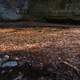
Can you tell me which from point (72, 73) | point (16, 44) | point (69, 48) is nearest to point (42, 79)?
point (72, 73)

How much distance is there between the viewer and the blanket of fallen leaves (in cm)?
477

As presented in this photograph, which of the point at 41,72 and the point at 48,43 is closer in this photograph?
the point at 41,72

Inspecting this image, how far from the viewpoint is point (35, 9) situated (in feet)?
30.8

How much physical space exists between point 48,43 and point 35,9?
12.0 feet

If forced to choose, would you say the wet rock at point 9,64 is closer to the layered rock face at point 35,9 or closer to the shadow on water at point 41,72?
the shadow on water at point 41,72

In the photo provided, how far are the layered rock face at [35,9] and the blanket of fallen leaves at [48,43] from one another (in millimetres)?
1399

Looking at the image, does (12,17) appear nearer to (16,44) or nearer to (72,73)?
(16,44)

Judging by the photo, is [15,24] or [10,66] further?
[15,24]

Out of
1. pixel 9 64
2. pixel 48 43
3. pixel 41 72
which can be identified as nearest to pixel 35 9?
pixel 48 43

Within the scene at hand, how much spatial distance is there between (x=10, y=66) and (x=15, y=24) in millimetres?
4496

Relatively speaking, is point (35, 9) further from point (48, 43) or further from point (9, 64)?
point (9, 64)

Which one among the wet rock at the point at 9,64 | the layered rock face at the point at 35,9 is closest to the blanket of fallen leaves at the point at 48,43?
the wet rock at the point at 9,64

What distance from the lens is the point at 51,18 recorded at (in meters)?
9.28

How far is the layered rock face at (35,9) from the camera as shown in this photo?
9.13 meters
